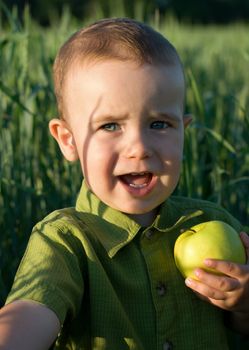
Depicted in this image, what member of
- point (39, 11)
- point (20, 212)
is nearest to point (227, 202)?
point (20, 212)

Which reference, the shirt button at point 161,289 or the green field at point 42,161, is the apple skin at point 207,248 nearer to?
the shirt button at point 161,289

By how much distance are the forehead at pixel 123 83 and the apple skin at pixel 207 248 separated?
0.96ft

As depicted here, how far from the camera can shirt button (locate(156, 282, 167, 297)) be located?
5.61ft

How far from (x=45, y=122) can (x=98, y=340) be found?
3.83 feet

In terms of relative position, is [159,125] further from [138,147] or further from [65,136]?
[65,136]

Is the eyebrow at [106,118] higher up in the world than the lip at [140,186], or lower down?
higher up

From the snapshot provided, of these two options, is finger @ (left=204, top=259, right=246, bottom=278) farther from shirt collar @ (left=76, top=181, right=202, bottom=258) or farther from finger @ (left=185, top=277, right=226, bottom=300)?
shirt collar @ (left=76, top=181, right=202, bottom=258)

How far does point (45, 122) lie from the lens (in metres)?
2.68

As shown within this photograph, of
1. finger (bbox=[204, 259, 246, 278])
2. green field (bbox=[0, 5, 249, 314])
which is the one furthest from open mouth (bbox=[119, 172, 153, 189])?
green field (bbox=[0, 5, 249, 314])

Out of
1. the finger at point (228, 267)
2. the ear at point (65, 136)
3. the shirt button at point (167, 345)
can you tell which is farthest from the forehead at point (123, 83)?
the shirt button at point (167, 345)

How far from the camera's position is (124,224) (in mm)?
1751

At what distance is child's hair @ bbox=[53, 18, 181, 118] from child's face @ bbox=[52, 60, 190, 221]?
0.9 inches

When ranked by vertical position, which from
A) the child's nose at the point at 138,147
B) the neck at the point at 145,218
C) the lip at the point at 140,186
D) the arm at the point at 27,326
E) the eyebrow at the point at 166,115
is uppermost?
the eyebrow at the point at 166,115

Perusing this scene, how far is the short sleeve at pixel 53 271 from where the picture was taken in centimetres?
153
